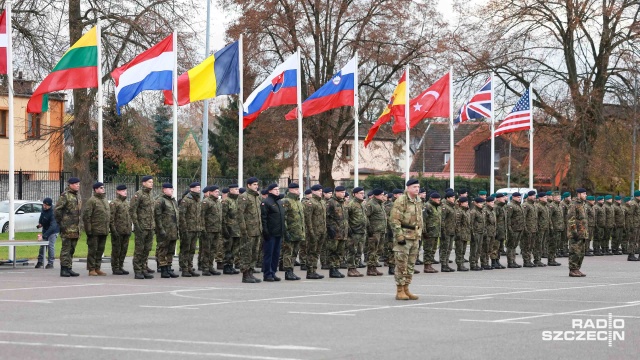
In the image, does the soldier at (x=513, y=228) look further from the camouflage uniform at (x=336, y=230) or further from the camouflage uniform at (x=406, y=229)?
the camouflage uniform at (x=406, y=229)

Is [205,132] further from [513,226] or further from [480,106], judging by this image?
[513,226]

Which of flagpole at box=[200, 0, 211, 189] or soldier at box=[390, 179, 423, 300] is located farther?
flagpole at box=[200, 0, 211, 189]

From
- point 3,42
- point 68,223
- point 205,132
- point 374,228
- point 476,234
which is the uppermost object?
point 3,42

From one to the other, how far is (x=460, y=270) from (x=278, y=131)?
20.1 meters

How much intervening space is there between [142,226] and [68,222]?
156cm

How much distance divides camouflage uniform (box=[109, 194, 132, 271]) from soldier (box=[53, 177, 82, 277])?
2.40ft

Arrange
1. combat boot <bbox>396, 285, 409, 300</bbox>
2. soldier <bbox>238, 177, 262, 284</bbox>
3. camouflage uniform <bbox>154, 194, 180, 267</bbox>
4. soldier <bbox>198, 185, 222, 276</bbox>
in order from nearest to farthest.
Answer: combat boot <bbox>396, 285, 409, 300</bbox>, soldier <bbox>238, 177, 262, 284</bbox>, camouflage uniform <bbox>154, 194, 180, 267</bbox>, soldier <bbox>198, 185, 222, 276</bbox>

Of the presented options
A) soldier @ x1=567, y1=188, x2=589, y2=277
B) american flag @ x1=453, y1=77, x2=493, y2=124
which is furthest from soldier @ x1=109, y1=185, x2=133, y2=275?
american flag @ x1=453, y1=77, x2=493, y2=124

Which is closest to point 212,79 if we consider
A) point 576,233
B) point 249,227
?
point 249,227

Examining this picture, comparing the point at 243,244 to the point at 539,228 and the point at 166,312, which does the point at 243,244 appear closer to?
the point at 166,312

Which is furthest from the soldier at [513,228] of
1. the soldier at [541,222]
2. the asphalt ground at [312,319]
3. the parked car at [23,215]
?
the parked car at [23,215]

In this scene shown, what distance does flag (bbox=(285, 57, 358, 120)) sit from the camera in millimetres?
28227

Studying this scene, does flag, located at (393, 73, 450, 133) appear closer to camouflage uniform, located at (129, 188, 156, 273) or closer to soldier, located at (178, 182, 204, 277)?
soldier, located at (178, 182, 204, 277)

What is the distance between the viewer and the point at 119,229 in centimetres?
2217
